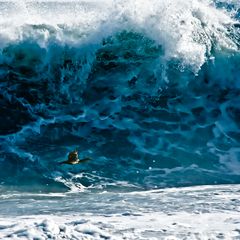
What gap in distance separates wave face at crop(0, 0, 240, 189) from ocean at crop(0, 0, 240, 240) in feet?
0.09

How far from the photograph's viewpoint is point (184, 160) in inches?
407

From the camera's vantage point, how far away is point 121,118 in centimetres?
1182

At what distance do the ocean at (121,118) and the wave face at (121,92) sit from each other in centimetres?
3

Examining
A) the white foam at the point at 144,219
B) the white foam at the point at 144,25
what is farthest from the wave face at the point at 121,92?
the white foam at the point at 144,219

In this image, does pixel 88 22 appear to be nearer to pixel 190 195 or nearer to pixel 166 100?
pixel 166 100

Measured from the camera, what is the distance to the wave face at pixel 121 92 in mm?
10023

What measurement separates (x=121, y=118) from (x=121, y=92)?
3.05ft

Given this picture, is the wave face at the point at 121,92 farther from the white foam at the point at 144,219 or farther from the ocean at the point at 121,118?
the white foam at the point at 144,219

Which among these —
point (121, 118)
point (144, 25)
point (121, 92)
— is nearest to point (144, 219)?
point (121, 118)

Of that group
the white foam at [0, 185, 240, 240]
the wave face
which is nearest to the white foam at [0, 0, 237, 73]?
the wave face

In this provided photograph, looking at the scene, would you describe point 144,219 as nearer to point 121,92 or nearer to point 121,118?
point 121,118

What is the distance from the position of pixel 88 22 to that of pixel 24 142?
4222mm

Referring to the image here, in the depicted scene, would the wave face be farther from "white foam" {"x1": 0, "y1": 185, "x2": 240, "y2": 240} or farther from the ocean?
"white foam" {"x1": 0, "y1": 185, "x2": 240, "y2": 240}

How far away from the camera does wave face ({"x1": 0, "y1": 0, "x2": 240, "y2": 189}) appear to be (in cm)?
1002
